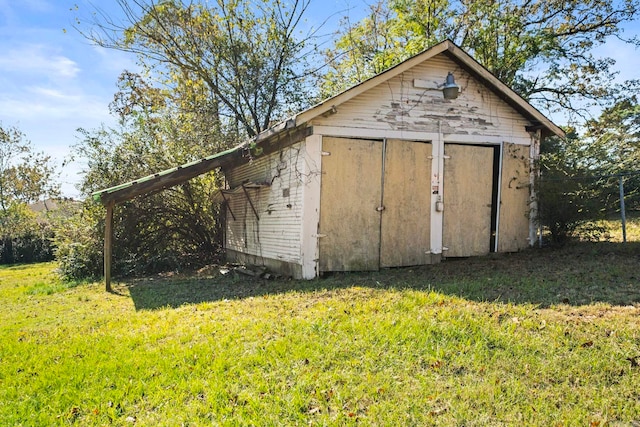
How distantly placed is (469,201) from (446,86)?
2.33m

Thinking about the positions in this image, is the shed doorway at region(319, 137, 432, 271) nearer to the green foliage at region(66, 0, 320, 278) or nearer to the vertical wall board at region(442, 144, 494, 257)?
the vertical wall board at region(442, 144, 494, 257)

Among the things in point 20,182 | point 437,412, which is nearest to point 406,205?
point 437,412

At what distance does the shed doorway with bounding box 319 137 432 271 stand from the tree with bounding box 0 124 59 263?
66.3 ft

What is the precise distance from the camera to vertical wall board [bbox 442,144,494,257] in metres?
8.24

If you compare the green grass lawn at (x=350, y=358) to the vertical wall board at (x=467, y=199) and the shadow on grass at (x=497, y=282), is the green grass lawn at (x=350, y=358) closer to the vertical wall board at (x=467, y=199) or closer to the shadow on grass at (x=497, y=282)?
the shadow on grass at (x=497, y=282)

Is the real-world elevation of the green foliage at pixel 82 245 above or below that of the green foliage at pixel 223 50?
below

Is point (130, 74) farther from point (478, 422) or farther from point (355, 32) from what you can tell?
point (478, 422)

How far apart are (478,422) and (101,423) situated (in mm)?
2603

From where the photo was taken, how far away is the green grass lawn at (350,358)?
9.51 feet

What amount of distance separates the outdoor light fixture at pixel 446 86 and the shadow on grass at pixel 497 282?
3.25 meters

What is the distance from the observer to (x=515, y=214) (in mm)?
8789

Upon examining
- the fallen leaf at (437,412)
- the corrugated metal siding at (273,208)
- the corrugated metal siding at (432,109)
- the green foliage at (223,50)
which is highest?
the green foliage at (223,50)

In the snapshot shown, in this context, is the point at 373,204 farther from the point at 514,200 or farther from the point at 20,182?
the point at 20,182

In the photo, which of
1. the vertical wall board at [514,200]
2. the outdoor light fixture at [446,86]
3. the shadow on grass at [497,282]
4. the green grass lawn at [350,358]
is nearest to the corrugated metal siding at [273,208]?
the shadow on grass at [497,282]
